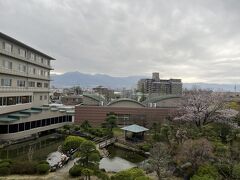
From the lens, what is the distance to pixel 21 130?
31266mm

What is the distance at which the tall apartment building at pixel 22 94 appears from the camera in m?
30.2

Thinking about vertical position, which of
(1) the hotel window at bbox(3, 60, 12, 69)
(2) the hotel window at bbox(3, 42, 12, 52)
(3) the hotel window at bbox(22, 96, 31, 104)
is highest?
(2) the hotel window at bbox(3, 42, 12, 52)

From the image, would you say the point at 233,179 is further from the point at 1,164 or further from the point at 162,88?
the point at 162,88

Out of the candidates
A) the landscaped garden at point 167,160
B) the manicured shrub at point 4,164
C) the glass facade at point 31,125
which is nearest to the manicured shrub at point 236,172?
the landscaped garden at point 167,160

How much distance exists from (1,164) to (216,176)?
14595mm

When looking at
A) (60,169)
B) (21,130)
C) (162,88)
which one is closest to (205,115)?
(60,169)

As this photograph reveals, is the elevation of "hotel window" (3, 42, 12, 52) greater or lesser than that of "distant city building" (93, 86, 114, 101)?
greater

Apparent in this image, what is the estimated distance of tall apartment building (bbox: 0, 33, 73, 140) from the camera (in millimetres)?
30183

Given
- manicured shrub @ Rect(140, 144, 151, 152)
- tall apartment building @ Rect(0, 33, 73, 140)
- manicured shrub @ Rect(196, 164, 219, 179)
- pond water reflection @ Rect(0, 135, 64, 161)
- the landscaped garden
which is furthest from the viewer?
tall apartment building @ Rect(0, 33, 73, 140)

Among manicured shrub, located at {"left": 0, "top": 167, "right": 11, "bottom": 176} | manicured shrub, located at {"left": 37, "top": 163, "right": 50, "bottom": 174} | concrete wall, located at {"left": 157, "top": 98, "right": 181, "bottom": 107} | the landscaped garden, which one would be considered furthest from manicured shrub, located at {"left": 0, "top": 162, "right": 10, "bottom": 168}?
concrete wall, located at {"left": 157, "top": 98, "right": 181, "bottom": 107}

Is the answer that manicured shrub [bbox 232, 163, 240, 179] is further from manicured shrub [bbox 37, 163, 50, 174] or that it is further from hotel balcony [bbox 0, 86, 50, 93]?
hotel balcony [bbox 0, 86, 50, 93]

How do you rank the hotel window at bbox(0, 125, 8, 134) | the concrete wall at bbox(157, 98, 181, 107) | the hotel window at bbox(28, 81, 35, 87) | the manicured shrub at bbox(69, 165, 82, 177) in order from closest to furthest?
the manicured shrub at bbox(69, 165, 82, 177) < the hotel window at bbox(0, 125, 8, 134) < the hotel window at bbox(28, 81, 35, 87) < the concrete wall at bbox(157, 98, 181, 107)

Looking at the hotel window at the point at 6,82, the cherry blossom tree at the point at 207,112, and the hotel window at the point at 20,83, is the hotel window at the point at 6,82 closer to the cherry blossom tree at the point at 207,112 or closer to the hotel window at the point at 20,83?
the hotel window at the point at 20,83

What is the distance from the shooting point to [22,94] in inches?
1446
